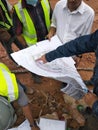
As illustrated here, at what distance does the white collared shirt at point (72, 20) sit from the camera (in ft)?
12.2

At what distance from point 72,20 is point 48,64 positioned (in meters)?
0.62

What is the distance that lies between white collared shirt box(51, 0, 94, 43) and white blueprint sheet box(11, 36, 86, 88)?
15 centimetres

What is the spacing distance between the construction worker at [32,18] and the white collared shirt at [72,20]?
21 cm

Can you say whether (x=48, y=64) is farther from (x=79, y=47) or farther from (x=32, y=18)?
(x=32, y=18)

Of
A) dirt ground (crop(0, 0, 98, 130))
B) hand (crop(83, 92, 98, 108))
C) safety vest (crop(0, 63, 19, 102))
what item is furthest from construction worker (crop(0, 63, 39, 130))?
dirt ground (crop(0, 0, 98, 130))

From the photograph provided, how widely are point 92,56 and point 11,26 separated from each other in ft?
5.55

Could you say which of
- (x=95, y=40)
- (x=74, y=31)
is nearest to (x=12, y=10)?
(x=74, y=31)

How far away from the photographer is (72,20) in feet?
12.5

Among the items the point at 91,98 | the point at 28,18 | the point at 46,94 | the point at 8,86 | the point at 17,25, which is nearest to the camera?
the point at 91,98

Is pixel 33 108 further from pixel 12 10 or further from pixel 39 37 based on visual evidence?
pixel 12 10

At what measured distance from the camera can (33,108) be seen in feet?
15.0

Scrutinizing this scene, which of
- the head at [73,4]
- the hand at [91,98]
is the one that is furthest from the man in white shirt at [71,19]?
the hand at [91,98]

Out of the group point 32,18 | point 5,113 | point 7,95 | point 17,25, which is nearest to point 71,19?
point 32,18

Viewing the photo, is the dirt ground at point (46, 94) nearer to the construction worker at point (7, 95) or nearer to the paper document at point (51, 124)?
the paper document at point (51, 124)
